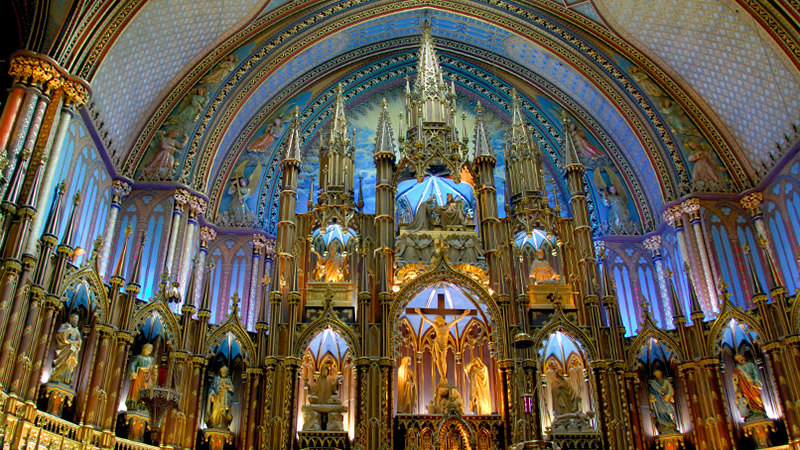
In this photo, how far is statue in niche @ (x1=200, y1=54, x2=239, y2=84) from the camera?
2175 centimetres

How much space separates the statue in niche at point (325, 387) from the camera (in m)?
17.4

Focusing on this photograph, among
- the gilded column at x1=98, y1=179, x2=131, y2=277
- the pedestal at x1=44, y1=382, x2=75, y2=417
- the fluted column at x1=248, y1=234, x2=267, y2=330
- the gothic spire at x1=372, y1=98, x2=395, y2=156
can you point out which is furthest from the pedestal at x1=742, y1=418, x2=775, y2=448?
the gilded column at x1=98, y1=179, x2=131, y2=277

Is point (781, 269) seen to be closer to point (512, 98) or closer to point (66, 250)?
point (512, 98)

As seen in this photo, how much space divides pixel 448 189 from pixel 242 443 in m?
10.3

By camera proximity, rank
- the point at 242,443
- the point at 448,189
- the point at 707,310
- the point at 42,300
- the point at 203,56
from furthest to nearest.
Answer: the point at 448,189 → the point at 203,56 → the point at 707,310 → the point at 242,443 → the point at 42,300

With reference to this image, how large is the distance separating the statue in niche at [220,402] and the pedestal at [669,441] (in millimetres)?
10333

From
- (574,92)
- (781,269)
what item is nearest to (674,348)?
(781,269)

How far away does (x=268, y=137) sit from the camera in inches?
939

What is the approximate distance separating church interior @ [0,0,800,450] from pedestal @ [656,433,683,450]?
1.9 inches

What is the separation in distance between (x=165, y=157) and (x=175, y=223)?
2.05 metres

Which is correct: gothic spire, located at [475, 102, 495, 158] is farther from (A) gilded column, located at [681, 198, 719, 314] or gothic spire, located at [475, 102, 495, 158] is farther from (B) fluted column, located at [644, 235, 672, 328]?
(A) gilded column, located at [681, 198, 719, 314]

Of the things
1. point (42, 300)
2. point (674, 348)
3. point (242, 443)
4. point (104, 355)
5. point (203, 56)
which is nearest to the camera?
point (42, 300)

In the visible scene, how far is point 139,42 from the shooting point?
18.5m

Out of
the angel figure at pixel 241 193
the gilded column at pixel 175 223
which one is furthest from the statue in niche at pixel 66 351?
the angel figure at pixel 241 193
